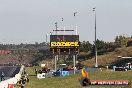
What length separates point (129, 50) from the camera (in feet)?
436

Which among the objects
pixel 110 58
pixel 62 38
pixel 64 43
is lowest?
pixel 64 43

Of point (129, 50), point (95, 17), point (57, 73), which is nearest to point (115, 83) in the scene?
point (57, 73)

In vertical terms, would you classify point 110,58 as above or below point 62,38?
above

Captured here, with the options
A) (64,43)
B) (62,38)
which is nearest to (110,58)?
(64,43)

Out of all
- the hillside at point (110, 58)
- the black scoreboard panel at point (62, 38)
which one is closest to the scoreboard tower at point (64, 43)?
Answer: the black scoreboard panel at point (62, 38)

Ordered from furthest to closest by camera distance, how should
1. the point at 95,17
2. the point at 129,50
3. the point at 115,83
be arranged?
1. the point at 129,50
2. the point at 95,17
3. the point at 115,83

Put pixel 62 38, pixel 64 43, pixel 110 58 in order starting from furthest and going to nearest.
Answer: pixel 110 58 → pixel 64 43 → pixel 62 38

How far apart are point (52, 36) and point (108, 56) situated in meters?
72.5

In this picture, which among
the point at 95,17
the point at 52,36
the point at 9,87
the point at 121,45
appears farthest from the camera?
the point at 121,45

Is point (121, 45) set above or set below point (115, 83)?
above

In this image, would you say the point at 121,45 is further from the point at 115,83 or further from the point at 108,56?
the point at 115,83

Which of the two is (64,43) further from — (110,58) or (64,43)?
(110,58)

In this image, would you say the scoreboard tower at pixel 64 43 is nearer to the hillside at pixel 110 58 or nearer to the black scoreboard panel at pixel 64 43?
the black scoreboard panel at pixel 64 43

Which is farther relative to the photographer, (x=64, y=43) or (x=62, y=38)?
(x=64, y=43)
